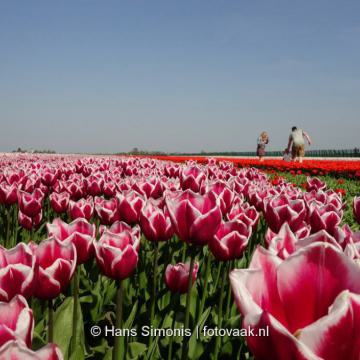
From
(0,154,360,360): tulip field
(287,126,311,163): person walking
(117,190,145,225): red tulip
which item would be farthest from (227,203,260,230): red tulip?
(287,126,311,163): person walking

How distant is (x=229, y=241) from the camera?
2.04 meters

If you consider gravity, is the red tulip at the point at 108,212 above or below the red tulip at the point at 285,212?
below

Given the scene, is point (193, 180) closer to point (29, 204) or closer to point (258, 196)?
point (258, 196)

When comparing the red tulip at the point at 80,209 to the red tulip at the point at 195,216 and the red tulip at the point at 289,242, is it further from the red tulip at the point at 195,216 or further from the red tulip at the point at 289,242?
the red tulip at the point at 289,242

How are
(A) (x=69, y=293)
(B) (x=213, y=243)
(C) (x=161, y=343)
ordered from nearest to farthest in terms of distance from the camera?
(B) (x=213, y=243)
(C) (x=161, y=343)
(A) (x=69, y=293)

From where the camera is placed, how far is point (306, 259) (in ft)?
2.38

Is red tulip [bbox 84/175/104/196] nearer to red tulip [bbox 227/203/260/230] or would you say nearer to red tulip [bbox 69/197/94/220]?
red tulip [bbox 69/197/94/220]

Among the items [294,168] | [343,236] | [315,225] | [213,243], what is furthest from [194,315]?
[294,168]

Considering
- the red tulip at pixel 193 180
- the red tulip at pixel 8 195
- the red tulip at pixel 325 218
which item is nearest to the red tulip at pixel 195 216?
the red tulip at pixel 325 218

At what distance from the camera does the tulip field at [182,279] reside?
2.21 ft

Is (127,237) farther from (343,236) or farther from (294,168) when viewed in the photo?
(294,168)

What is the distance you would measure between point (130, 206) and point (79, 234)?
0.78 meters

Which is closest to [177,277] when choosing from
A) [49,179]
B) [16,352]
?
[16,352]

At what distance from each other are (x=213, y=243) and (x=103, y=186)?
2254 mm
